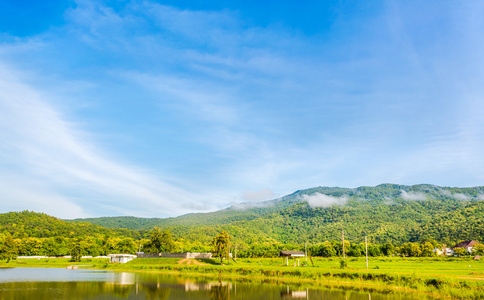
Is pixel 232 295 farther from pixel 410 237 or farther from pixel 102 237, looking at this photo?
pixel 410 237

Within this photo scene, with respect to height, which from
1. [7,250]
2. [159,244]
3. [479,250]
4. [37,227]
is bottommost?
[479,250]

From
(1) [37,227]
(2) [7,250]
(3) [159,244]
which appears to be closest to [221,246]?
(3) [159,244]

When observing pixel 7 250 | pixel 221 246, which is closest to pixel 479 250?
pixel 221 246

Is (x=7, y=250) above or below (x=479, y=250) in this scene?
above

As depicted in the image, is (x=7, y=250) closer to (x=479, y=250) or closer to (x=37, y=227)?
(x=37, y=227)

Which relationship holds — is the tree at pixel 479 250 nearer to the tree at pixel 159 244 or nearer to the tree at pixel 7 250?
the tree at pixel 159 244

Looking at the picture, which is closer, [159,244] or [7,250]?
[7,250]

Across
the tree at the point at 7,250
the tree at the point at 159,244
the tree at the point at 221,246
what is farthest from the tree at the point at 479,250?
the tree at the point at 7,250

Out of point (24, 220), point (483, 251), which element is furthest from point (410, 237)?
point (24, 220)

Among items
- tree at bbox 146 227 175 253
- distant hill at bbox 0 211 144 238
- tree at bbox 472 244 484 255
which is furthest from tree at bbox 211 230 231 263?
distant hill at bbox 0 211 144 238

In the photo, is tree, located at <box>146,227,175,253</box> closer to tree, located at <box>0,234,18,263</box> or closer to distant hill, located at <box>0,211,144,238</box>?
tree, located at <box>0,234,18,263</box>

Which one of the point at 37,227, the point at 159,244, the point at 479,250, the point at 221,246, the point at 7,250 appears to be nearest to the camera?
the point at 221,246

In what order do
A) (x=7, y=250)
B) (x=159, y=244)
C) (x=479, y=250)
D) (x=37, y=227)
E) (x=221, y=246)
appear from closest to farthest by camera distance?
(x=221, y=246), (x=7, y=250), (x=159, y=244), (x=479, y=250), (x=37, y=227)

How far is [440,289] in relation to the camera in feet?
106
